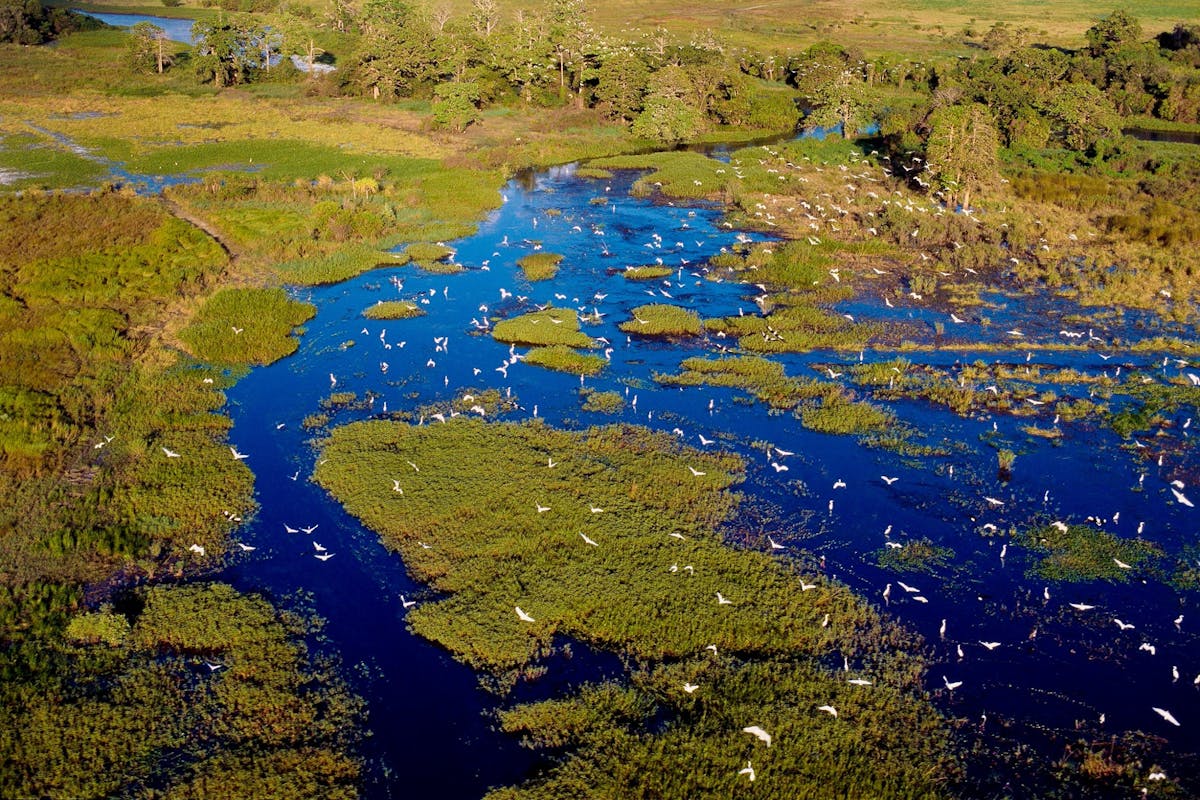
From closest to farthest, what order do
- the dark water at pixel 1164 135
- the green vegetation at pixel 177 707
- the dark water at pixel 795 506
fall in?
the green vegetation at pixel 177 707 < the dark water at pixel 795 506 < the dark water at pixel 1164 135

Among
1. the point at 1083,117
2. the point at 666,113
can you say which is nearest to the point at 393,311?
the point at 666,113

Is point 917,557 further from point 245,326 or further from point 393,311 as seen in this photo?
point 245,326

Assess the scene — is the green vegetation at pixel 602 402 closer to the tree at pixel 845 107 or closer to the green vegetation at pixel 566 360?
the green vegetation at pixel 566 360

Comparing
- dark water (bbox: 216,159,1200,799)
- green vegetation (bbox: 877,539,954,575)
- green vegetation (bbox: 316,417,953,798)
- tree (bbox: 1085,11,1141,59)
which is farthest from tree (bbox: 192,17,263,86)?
tree (bbox: 1085,11,1141,59)

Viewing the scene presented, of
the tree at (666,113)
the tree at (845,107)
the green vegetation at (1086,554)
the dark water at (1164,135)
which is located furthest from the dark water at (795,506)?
the dark water at (1164,135)

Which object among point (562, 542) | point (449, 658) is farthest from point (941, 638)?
point (449, 658)

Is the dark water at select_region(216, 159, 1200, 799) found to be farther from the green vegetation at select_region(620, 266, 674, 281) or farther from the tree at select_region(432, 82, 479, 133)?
the tree at select_region(432, 82, 479, 133)
